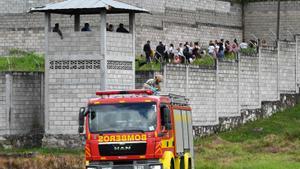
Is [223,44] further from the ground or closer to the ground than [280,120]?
further from the ground

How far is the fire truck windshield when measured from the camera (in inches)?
1209

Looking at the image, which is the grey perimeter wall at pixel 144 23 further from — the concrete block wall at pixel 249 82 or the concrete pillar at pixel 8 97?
the concrete pillar at pixel 8 97

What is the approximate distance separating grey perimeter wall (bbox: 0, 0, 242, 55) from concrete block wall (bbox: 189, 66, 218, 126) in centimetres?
554

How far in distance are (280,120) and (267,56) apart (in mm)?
3546

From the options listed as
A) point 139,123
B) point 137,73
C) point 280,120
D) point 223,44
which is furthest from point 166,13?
point 139,123

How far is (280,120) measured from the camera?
2098 inches

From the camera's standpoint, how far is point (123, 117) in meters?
30.8

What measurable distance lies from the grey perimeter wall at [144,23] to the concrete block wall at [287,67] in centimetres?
587

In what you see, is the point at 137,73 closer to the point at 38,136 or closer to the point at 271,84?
the point at 38,136

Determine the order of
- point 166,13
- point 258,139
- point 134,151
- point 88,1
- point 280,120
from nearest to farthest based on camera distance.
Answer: point 134,151 → point 88,1 → point 258,139 → point 280,120 → point 166,13

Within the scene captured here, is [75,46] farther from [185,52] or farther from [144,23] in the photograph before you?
[144,23]

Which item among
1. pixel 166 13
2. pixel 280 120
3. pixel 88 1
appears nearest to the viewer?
pixel 88 1

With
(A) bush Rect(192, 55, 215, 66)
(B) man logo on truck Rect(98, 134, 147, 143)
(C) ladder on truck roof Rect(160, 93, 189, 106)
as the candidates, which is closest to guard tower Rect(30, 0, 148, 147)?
(A) bush Rect(192, 55, 215, 66)

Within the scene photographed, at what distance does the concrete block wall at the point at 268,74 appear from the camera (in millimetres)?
54750
